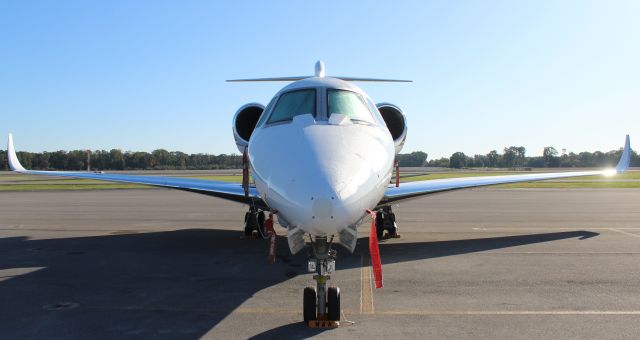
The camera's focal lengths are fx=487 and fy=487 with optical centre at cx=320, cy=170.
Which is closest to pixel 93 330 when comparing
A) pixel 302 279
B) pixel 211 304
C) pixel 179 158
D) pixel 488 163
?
pixel 211 304

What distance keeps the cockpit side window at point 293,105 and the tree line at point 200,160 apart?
9902 centimetres

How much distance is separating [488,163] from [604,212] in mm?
134464

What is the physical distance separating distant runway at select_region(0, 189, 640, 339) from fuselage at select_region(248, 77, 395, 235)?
54.9 inches

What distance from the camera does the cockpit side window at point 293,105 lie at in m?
6.00

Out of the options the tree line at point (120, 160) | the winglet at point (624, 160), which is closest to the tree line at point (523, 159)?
Result: the tree line at point (120, 160)

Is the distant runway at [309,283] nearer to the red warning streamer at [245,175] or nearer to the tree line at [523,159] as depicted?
the red warning streamer at [245,175]

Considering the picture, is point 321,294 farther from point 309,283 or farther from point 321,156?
point 309,283

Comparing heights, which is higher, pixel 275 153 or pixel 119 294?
pixel 275 153

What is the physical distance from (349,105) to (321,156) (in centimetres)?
192

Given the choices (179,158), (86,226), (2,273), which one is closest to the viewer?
(2,273)

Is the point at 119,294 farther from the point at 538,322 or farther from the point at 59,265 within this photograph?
the point at 538,322

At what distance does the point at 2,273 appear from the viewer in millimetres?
7848

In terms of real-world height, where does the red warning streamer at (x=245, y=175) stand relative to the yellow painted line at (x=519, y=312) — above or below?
above

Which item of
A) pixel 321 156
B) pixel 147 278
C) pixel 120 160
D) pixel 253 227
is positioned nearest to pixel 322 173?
pixel 321 156
